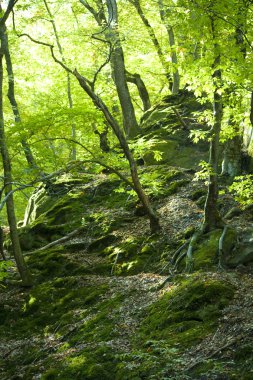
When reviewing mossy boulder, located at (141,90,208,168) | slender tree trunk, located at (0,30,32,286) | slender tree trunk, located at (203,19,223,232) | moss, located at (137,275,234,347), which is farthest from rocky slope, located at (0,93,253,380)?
mossy boulder, located at (141,90,208,168)

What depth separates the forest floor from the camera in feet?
18.0

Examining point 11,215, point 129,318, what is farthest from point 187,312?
point 11,215

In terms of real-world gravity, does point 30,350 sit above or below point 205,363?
below

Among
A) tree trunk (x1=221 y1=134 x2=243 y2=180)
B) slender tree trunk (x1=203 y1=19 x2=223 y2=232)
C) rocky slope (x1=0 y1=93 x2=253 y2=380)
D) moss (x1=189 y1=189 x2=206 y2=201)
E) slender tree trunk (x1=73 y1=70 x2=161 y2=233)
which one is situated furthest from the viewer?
tree trunk (x1=221 y1=134 x2=243 y2=180)

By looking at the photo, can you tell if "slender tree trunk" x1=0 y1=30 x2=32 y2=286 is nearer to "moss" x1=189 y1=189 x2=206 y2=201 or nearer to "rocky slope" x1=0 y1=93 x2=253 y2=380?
"rocky slope" x1=0 y1=93 x2=253 y2=380

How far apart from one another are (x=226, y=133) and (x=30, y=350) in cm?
670

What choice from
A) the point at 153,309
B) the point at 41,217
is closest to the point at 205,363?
the point at 153,309

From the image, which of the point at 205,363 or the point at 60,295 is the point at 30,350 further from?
the point at 205,363

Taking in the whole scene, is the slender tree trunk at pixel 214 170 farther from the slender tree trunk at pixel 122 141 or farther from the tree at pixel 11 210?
the tree at pixel 11 210

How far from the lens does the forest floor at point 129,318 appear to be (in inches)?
216

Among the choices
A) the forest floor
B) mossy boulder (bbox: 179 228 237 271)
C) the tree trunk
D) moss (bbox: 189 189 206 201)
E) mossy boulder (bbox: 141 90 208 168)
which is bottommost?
the forest floor

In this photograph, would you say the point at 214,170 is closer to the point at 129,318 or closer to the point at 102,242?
the point at 129,318

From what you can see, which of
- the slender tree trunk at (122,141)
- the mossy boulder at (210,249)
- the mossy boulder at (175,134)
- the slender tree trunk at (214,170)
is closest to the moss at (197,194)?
the slender tree trunk at (122,141)

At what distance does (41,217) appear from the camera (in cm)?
1380
